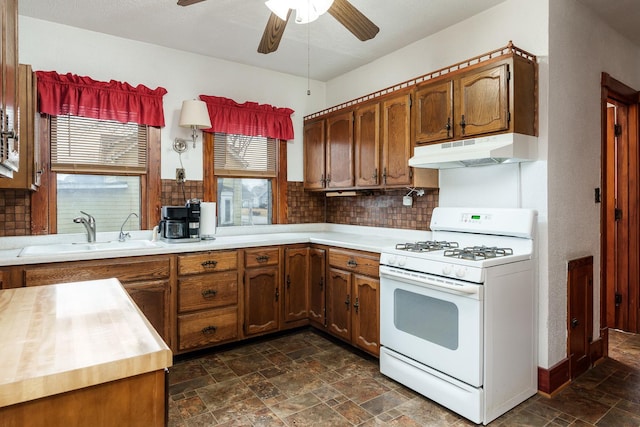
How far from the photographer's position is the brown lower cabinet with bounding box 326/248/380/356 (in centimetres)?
287

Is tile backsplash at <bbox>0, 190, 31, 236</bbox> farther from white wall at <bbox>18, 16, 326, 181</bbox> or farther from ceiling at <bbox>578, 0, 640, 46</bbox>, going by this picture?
ceiling at <bbox>578, 0, 640, 46</bbox>

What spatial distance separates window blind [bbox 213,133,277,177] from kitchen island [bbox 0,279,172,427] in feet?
8.84

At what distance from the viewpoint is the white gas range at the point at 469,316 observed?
83.1 inches

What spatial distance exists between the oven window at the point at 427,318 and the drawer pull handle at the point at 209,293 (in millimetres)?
1435

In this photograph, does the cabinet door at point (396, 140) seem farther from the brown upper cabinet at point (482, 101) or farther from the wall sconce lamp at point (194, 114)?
the wall sconce lamp at point (194, 114)

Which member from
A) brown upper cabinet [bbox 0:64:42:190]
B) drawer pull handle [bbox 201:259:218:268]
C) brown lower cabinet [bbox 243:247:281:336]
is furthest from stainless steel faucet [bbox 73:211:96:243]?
brown lower cabinet [bbox 243:247:281:336]

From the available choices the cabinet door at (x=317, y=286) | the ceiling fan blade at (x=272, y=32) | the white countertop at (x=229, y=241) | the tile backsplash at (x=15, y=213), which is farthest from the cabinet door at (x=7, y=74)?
the cabinet door at (x=317, y=286)

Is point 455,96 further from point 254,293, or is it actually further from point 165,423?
point 165,423

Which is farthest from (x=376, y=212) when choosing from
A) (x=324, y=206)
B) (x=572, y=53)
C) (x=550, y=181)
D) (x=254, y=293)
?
(x=572, y=53)

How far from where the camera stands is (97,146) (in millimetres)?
3156

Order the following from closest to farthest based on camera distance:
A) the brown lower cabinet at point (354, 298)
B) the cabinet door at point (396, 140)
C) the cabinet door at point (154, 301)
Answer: the cabinet door at point (154, 301) → the brown lower cabinet at point (354, 298) → the cabinet door at point (396, 140)

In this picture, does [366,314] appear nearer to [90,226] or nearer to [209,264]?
[209,264]

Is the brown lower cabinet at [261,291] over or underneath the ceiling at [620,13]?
underneath

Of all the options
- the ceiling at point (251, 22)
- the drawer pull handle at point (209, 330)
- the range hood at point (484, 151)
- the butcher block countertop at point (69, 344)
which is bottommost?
the drawer pull handle at point (209, 330)
